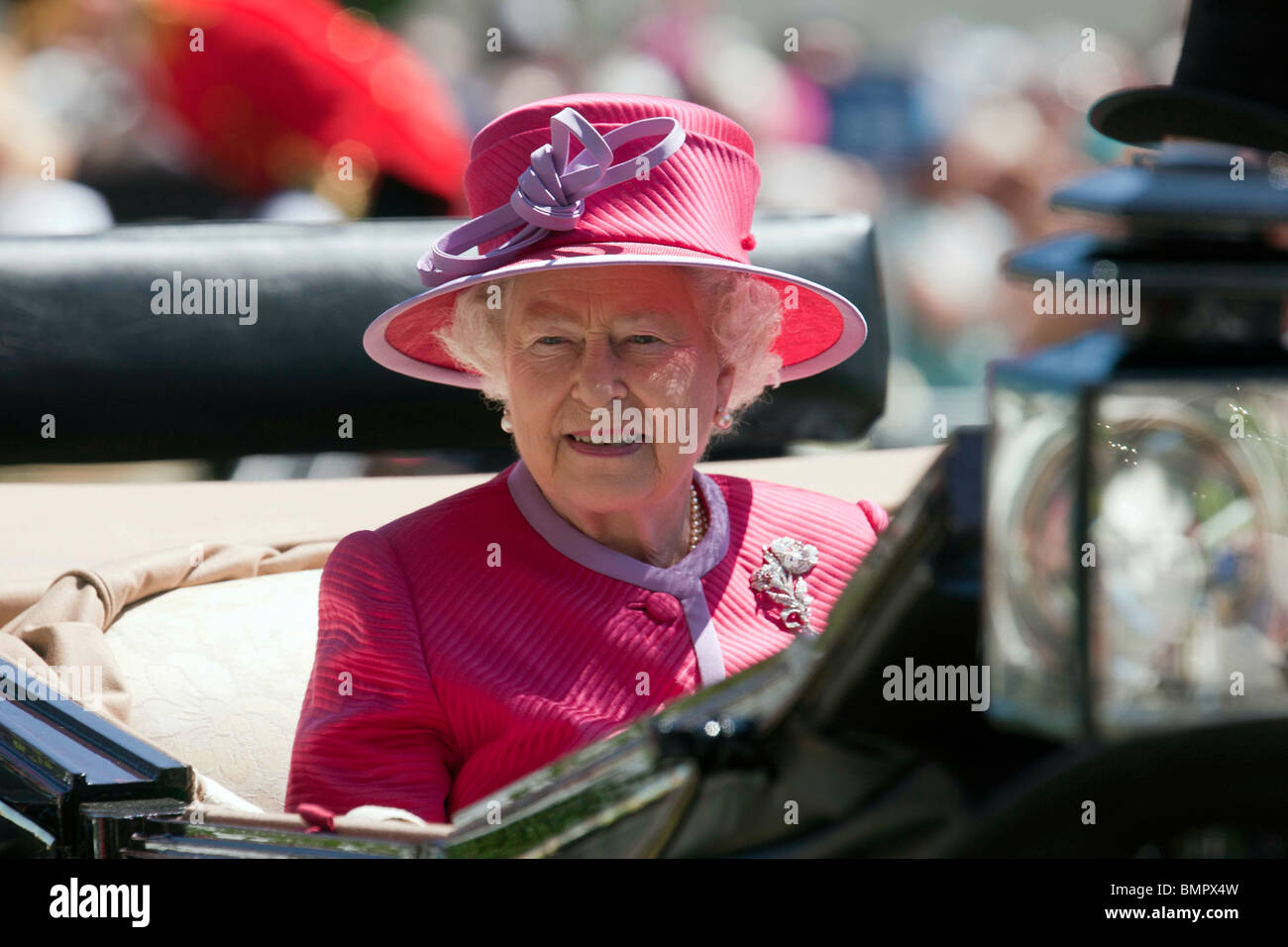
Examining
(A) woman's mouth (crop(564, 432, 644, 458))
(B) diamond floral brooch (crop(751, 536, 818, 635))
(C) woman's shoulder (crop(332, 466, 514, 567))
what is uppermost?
(A) woman's mouth (crop(564, 432, 644, 458))

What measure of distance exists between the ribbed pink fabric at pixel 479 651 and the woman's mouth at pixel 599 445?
0.10 metres

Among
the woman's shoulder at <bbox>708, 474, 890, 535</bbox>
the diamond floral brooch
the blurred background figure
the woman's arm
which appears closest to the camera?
the woman's arm

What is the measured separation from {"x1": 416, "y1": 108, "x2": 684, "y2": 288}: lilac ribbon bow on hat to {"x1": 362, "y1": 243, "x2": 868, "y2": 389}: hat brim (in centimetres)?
2

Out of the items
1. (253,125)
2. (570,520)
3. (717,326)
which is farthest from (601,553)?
(253,125)

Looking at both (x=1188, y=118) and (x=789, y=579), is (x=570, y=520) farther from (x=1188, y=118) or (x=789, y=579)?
(x=1188, y=118)

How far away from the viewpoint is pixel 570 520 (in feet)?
5.31

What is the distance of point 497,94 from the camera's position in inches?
214

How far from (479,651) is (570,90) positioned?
415 cm

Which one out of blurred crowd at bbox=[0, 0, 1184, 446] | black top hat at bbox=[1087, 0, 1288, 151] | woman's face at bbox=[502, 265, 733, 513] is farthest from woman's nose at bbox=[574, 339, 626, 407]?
blurred crowd at bbox=[0, 0, 1184, 446]

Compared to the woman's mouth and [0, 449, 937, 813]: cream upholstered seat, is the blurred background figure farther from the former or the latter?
the woman's mouth

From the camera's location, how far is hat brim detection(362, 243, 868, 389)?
57.4 inches
